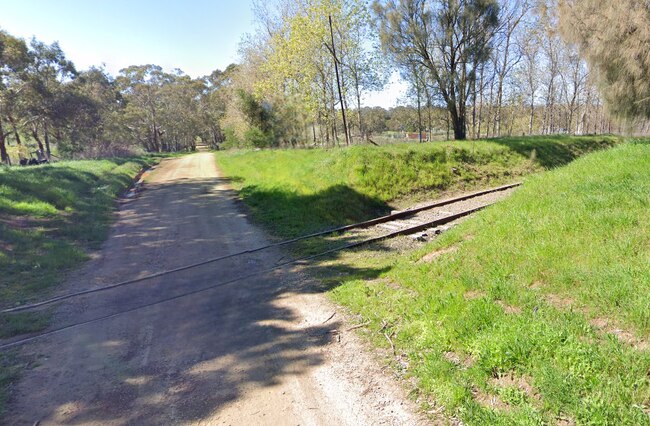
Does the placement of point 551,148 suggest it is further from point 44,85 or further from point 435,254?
point 44,85

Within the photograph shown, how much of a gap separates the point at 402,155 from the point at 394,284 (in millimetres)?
10428

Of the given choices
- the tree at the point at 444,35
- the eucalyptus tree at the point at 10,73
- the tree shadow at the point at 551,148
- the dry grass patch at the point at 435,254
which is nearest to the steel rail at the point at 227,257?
the dry grass patch at the point at 435,254

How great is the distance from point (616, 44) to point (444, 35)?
13.6m

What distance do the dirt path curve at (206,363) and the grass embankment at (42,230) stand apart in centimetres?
58

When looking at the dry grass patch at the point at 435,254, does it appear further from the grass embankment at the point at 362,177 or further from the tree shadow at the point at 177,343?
the grass embankment at the point at 362,177

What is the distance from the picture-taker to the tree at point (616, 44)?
10.8 metres

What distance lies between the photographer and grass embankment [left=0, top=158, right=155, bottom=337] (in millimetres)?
5952

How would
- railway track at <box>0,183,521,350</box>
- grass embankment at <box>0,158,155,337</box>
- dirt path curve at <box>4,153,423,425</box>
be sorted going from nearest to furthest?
dirt path curve at <box>4,153,423,425</box> < railway track at <box>0,183,521,350</box> < grass embankment at <box>0,158,155,337</box>

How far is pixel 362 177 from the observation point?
42.3 feet

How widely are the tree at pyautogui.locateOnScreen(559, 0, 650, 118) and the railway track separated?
198 inches

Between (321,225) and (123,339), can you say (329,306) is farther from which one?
(321,225)

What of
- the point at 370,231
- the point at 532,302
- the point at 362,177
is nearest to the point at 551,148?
the point at 362,177

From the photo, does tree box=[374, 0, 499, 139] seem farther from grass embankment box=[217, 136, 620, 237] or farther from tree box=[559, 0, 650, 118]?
tree box=[559, 0, 650, 118]

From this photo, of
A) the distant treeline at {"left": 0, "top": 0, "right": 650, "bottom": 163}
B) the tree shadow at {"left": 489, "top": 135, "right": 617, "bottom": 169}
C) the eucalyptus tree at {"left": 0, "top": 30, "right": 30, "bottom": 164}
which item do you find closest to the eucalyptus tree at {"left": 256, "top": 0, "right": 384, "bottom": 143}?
the distant treeline at {"left": 0, "top": 0, "right": 650, "bottom": 163}
